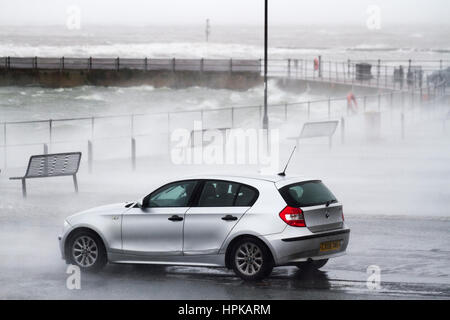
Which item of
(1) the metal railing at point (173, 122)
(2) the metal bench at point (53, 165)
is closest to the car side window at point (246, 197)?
(2) the metal bench at point (53, 165)

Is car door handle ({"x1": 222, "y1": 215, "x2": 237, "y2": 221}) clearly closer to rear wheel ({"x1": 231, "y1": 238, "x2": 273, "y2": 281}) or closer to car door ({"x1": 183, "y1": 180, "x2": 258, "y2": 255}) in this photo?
car door ({"x1": 183, "y1": 180, "x2": 258, "y2": 255})

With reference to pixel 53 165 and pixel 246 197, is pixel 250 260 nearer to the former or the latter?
pixel 246 197

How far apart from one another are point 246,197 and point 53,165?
12.3 metres

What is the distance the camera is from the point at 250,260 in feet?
38.1

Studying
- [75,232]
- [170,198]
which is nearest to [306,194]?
[170,198]

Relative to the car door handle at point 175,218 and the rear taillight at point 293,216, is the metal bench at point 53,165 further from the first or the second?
the rear taillight at point 293,216

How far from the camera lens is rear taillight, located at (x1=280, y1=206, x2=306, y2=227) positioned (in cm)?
1145
